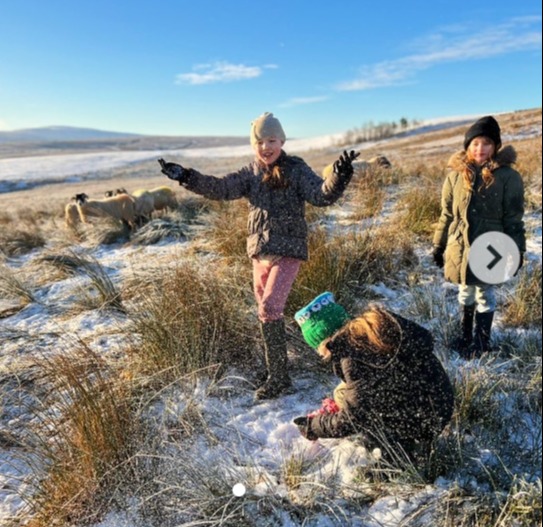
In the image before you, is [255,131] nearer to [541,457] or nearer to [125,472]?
[125,472]

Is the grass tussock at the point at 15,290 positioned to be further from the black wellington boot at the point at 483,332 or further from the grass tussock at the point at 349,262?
the black wellington boot at the point at 483,332

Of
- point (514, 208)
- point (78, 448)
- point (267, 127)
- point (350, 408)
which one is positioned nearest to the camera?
point (78, 448)

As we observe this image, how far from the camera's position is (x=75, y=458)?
185cm

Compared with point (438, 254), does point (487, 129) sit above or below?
above

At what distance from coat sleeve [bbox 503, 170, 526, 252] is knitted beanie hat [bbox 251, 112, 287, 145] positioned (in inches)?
59.4

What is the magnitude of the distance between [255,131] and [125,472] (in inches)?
73.4

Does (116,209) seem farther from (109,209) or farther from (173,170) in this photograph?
(173,170)

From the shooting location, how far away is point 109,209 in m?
6.92

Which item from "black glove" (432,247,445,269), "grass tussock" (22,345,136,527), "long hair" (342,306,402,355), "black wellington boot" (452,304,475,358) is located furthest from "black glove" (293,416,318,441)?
"black glove" (432,247,445,269)

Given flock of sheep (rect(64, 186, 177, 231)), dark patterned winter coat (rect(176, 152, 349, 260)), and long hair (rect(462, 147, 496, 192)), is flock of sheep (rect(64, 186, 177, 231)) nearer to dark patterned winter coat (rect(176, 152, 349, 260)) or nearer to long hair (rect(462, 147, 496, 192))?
dark patterned winter coat (rect(176, 152, 349, 260))

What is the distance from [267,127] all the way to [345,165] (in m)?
0.52

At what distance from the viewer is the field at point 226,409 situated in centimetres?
174

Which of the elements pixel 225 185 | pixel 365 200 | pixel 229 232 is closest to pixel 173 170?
pixel 225 185

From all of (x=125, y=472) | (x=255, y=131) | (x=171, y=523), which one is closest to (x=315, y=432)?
(x=171, y=523)
